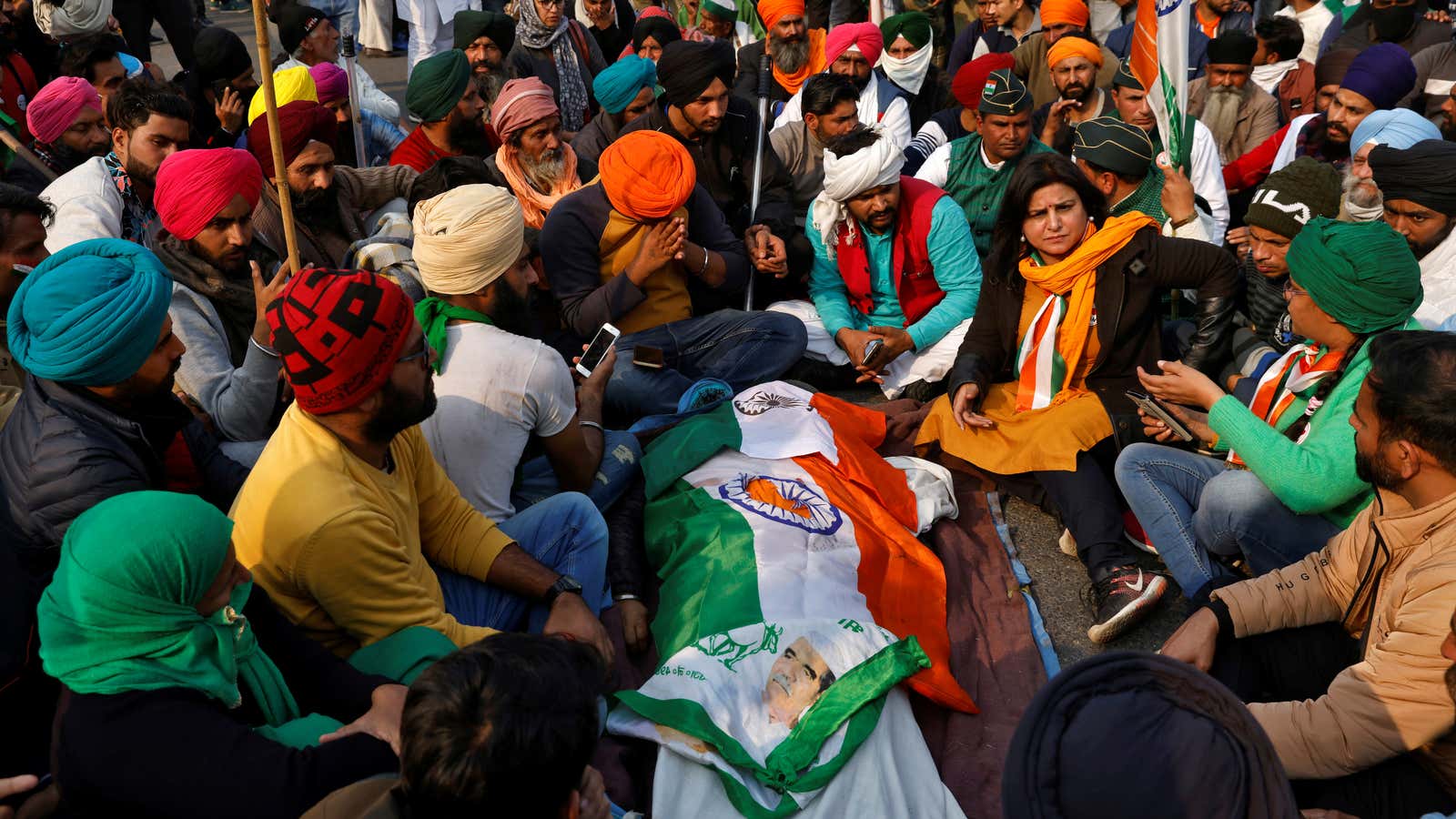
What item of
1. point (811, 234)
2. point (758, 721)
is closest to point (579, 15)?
point (811, 234)

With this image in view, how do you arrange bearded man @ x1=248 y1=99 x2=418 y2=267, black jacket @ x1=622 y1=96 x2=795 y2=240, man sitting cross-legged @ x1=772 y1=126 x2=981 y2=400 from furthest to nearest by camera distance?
black jacket @ x1=622 y1=96 x2=795 y2=240, man sitting cross-legged @ x1=772 y1=126 x2=981 y2=400, bearded man @ x1=248 y1=99 x2=418 y2=267

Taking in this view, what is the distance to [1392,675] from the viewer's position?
2.45 meters

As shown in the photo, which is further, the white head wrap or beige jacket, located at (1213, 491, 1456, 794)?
the white head wrap

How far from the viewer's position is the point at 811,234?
5.55m

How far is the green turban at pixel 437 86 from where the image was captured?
19.1ft

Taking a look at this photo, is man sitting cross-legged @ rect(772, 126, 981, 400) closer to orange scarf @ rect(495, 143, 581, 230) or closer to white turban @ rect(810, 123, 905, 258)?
white turban @ rect(810, 123, 905, 258)

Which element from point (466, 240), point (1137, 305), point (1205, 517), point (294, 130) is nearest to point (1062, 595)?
point (1205, 517)

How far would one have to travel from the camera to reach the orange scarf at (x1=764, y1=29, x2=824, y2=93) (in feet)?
27.1

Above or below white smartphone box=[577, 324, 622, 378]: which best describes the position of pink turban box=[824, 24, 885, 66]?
above

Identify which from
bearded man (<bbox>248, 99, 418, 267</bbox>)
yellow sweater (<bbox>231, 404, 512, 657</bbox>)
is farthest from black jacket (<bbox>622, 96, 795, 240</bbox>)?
yellow sweater (<bbox>231, 404, 512, 657</bbox>)

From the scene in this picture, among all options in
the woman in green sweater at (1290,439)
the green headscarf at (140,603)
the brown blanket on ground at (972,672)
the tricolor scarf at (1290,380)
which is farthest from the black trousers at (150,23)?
the tricolor scarf at (1290,380)

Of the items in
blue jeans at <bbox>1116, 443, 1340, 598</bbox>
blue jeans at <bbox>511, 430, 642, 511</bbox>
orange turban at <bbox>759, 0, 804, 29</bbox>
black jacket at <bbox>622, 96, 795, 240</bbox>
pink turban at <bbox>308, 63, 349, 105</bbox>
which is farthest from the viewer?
orange turban at <bbox>759, 0, 804, 29</bbox>

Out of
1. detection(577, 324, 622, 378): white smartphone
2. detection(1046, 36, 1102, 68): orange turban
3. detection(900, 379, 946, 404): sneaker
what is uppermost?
detection(1046, 36, 1102, 68): orange turban

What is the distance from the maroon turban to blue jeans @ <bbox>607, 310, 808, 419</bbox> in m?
1.66
